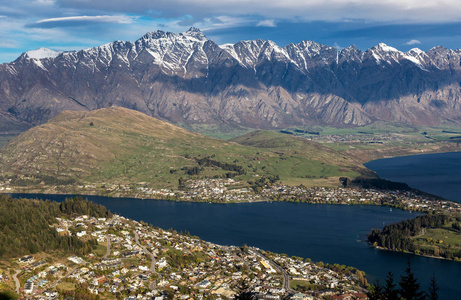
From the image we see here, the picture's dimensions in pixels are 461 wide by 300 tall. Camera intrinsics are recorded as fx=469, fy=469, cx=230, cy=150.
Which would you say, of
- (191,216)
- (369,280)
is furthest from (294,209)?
(369,280)

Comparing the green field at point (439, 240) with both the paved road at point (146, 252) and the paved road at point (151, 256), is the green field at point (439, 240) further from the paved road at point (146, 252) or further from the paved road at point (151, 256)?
the paved road at point (151, 256)

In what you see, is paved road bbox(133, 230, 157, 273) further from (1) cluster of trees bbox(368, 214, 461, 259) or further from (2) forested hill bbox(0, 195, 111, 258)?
(1) cluster of trees bbox(368, 214, 461, 259)

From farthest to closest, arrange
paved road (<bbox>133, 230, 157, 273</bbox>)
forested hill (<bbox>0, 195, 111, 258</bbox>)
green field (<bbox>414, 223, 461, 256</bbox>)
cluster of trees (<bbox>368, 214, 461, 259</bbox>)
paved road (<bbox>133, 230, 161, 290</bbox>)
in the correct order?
green field (<bbox>414, 223, 461, 256</bbox>), cluster of trees (<bbox>368, 214, 461, 259</bbox>), paved road (<bbox>133, 230, 157, 273</bbox>), forested hill (<bbox>0, 195, 111, 258</bbox>), paved road (<bbox>133, 230, 161, 290</bbox>)

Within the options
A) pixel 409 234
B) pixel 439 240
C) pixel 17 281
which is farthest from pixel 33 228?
pixel 439 240

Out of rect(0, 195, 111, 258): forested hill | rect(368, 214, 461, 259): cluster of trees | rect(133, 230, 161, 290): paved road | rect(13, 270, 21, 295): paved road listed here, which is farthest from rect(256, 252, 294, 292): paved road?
rect(13, 270, 21, 295): paved road

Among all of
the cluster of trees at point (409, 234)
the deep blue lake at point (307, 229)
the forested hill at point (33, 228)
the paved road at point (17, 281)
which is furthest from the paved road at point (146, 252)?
the cluster of trees at point (409, 234)

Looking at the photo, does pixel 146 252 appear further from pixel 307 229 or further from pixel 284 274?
A: pixel 307 229
